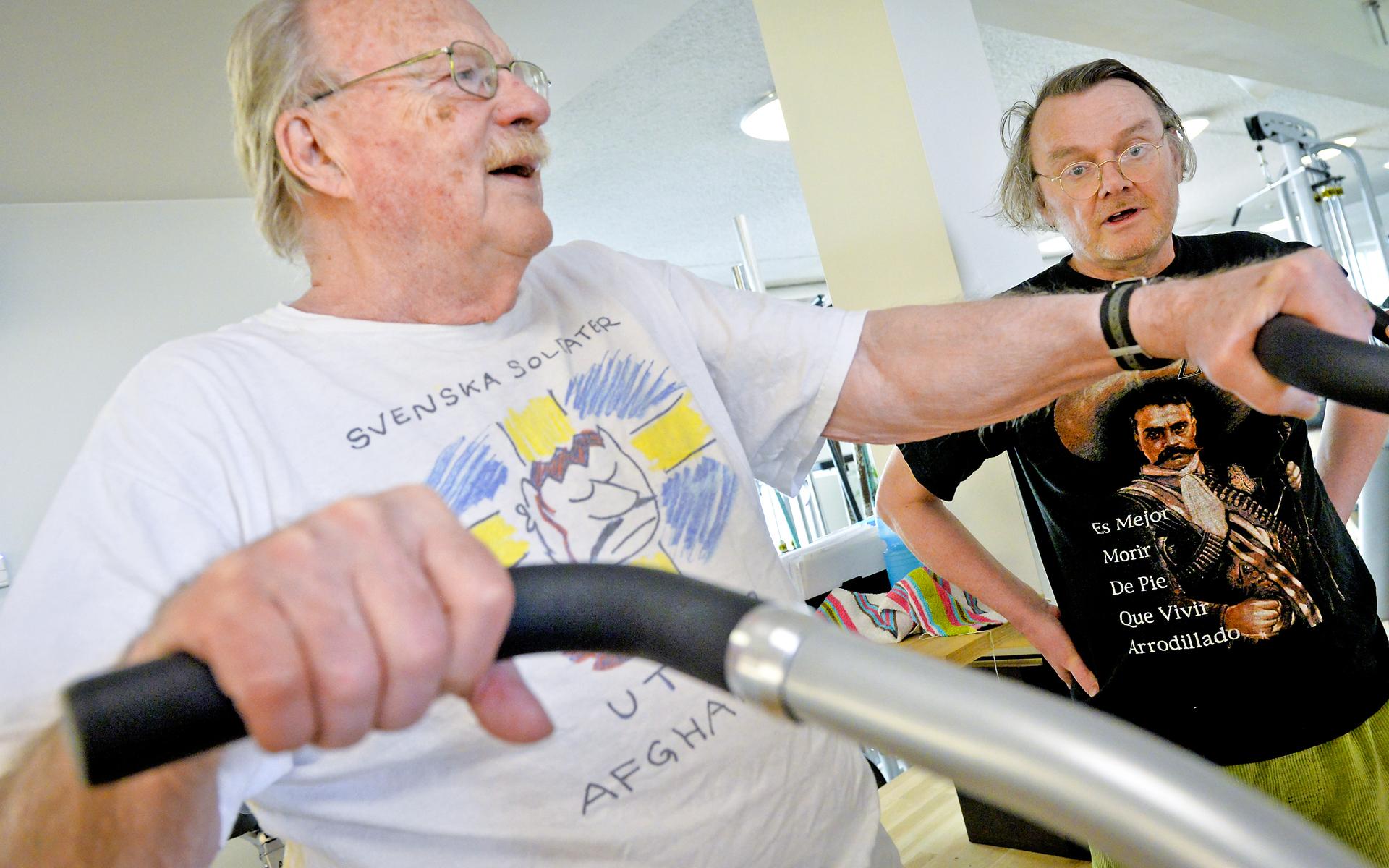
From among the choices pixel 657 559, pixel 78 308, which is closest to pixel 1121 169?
pixel 657 559

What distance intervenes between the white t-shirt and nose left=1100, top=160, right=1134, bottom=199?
0.68 m

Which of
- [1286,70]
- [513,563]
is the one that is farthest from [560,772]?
[1286,70]

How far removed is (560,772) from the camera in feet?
2.76

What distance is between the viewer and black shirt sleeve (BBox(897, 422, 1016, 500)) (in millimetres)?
1513

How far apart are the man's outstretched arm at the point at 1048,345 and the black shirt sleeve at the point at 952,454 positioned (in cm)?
44

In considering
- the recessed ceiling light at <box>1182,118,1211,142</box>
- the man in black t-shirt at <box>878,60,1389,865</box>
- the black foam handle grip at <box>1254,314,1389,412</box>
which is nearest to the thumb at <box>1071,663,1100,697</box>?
the man in black t-shirt at <box>878,60,1389,865</box>

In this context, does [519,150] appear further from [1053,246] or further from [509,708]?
[1053,246]

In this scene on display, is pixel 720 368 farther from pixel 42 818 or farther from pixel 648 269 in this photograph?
pixel 42 818

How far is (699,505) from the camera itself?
99cm

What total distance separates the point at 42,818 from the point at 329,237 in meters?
0.78

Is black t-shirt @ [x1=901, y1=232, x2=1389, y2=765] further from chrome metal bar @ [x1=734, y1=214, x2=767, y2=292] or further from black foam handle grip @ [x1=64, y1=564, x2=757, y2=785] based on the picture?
chrome metal bar @ [x1=734, y1=214, x2=767, y2=292]

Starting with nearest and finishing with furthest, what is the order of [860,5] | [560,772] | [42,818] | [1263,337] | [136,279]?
[42,818] → [1263,337] → [560,772] → [860,5] → [136,279]

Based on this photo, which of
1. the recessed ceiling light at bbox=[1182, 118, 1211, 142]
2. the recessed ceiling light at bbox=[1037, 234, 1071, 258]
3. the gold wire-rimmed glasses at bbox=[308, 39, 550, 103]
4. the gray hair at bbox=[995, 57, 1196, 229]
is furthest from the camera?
the recessed ceiling light at bbox=[1037, 234, 1071, 258]

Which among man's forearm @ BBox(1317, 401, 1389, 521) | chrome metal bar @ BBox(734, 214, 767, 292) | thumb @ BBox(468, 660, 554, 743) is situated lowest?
man's forearm @ BBox(1317, 401, 1389, 521)
